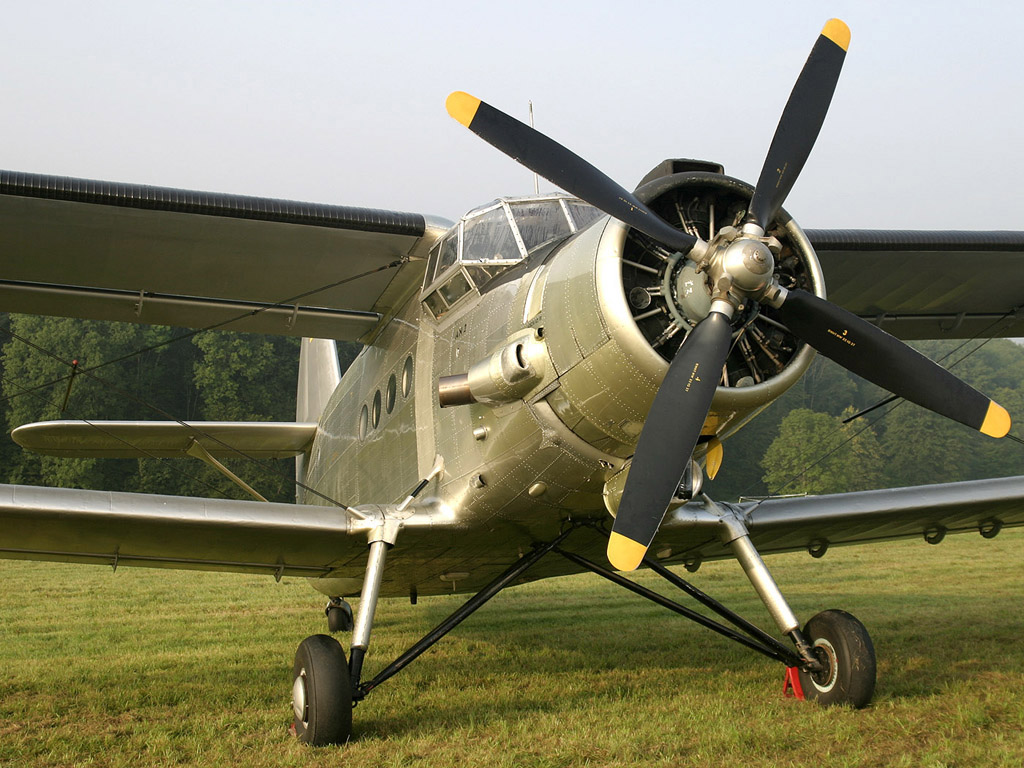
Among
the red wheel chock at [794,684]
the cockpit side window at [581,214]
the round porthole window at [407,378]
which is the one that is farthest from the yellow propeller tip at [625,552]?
the round porthole window at [407,378]

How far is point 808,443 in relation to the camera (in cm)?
4500

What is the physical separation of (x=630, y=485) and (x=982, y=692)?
3.20 meters

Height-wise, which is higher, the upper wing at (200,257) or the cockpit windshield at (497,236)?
the cockpit windshield at (497,236)

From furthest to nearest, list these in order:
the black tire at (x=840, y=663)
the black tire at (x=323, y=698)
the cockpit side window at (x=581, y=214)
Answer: the cockpit side window at (x=581, y=214)
the black tire at (x=840, y=663)
the black tire at (x=323, y=698)

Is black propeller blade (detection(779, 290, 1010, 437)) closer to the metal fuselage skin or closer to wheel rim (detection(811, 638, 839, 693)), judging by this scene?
the metal fuselage skin

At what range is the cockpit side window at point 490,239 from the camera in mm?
6305

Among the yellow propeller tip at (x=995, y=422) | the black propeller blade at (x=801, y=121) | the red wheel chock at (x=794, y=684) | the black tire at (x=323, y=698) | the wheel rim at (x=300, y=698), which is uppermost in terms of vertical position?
the black propeller blade at (x=801, y=121)

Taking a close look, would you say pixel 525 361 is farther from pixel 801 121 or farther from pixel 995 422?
pixel 995 422

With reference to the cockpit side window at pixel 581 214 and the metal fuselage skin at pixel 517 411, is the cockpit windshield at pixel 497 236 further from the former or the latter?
the metal fuselage skin at pixel 517 411

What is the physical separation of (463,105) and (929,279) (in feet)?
19.2

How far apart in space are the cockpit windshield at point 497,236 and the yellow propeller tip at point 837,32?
1.92 metres

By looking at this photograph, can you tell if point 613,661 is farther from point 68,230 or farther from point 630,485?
point 68,230

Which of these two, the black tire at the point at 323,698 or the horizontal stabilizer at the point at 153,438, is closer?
the black tire at the point at 323,698

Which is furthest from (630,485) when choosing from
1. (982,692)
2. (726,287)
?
(982,692)
